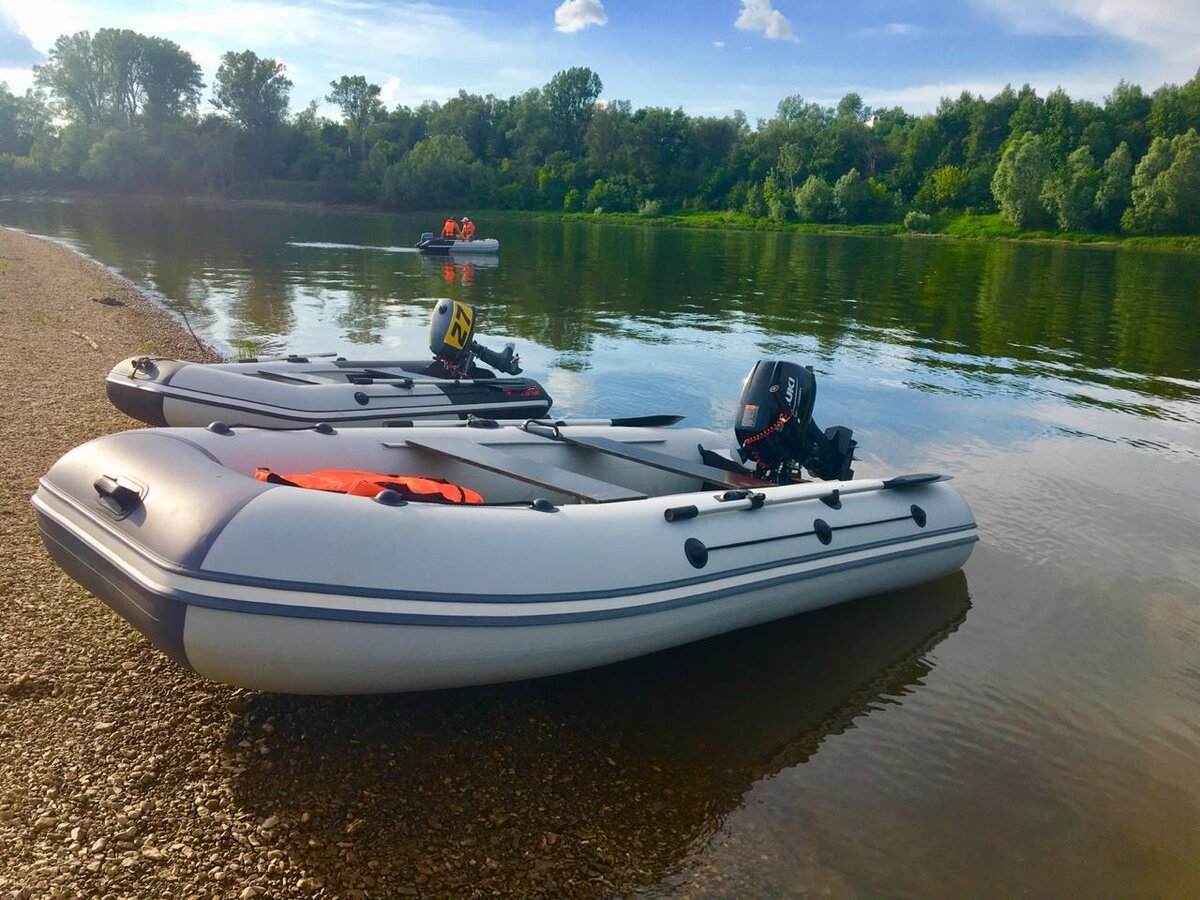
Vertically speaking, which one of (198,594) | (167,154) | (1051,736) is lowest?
(1051,736)

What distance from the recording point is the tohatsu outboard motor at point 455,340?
711 centimetres

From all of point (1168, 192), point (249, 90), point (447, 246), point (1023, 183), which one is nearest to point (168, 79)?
point (249, 90)

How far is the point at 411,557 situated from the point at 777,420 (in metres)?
2.65

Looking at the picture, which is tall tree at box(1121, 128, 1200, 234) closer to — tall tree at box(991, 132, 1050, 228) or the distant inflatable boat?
tall tree at box(991, 132, 1050, 228)

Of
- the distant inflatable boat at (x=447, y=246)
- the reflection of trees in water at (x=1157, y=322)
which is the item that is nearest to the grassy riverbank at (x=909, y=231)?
the reflection of trees in water at (x=1157, y=322)

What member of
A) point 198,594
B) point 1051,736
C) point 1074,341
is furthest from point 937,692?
point 1074,341

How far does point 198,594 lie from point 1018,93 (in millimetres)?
67803

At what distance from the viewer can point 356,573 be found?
109 inches

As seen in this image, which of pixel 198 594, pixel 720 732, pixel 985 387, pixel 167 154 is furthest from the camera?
pixel 167 154

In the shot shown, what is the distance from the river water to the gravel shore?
3 centimetres

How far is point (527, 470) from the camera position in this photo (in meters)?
4.20

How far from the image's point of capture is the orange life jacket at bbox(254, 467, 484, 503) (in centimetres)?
348

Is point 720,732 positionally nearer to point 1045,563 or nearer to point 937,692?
point 937,692

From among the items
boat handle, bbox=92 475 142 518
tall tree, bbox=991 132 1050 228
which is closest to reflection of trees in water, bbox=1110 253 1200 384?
boat handle, bbox=92 475 142 518
